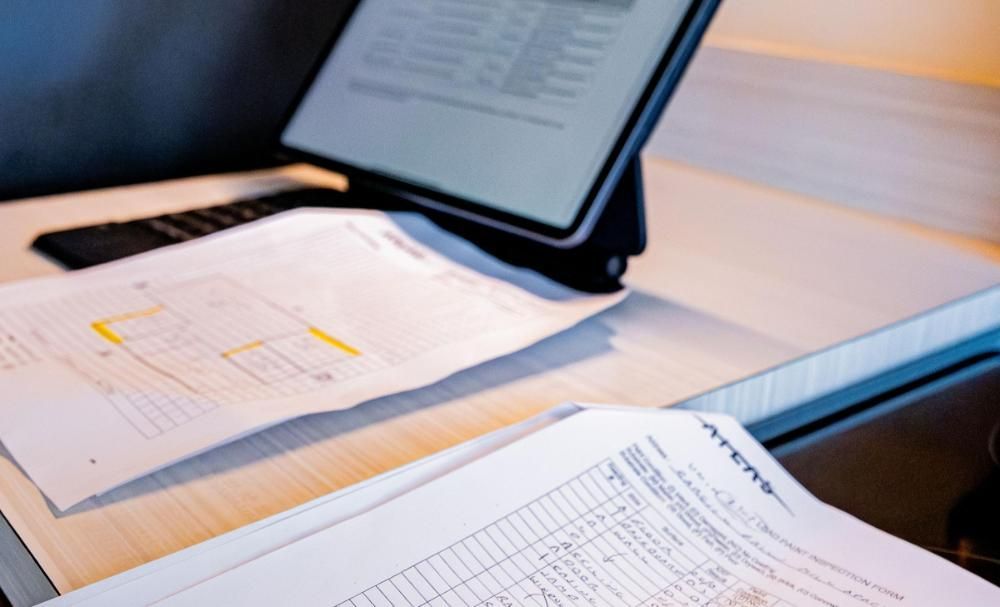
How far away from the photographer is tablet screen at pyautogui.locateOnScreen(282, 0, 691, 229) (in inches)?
26.8

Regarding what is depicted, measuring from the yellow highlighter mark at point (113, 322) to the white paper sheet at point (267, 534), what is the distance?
0.24 m

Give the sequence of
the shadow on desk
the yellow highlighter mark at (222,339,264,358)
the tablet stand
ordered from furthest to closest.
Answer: the tablet stand, the yellow highlighter mark at (222,339,264,358), the shadow on desk

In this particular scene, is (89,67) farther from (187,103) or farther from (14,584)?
(14,584)

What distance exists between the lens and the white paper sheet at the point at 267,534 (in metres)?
0.37

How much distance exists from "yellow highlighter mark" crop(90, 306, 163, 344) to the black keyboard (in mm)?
114

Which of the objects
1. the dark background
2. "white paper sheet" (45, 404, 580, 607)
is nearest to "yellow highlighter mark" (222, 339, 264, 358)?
"white paper sheet" (45, 404, 580, 607)

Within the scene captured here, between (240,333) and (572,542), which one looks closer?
(572,542)

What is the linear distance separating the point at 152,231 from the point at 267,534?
0.46 metres

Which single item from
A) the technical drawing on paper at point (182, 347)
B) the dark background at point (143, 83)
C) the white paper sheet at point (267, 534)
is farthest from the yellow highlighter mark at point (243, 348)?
the dark background at point (143, 83)

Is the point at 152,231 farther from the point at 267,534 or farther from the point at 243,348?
the point at 267,534

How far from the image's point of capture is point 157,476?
0.48 meters

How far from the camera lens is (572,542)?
1.42 ft

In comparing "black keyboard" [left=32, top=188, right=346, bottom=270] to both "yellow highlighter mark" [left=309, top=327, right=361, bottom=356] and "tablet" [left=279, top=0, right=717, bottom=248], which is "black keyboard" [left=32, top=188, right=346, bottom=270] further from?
"yellow highlighter mark" [left=309, top=327, right=361, bottom=356]

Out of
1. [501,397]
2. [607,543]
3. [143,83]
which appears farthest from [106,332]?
[143,83]
